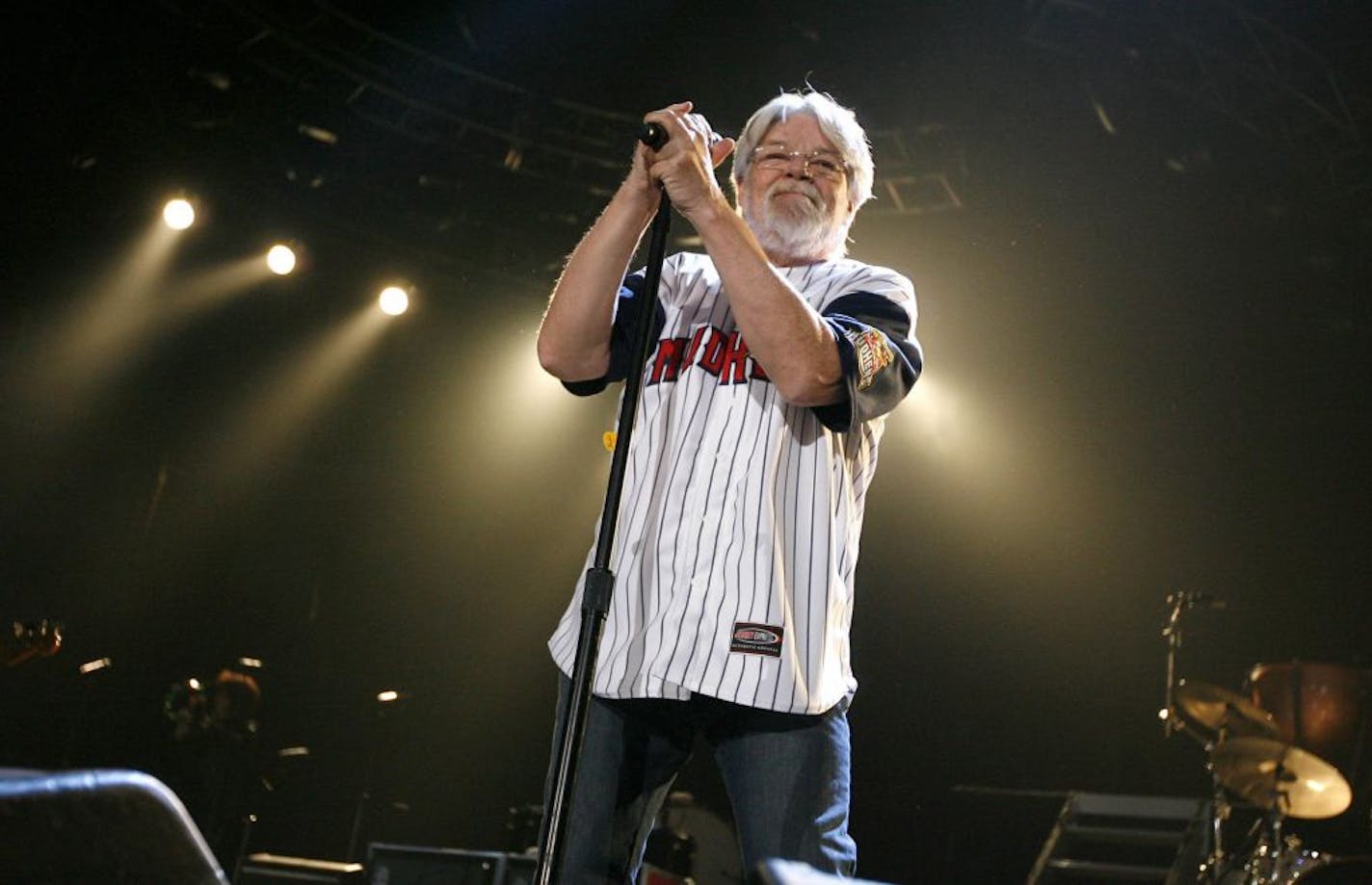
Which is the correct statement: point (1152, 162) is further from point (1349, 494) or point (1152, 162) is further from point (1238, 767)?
point (1238, 767)

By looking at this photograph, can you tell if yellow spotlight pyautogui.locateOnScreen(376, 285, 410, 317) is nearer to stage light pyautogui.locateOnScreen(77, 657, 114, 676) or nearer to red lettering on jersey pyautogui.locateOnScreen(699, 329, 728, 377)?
stage light pyautogui.locateOnScreen(77, 657, 114, 676)

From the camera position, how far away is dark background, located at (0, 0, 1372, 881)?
731 cm

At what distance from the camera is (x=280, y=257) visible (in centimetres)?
912

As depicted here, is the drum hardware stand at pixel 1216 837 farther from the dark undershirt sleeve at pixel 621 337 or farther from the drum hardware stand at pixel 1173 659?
the dark undershirt sleeve at pixel 621 337

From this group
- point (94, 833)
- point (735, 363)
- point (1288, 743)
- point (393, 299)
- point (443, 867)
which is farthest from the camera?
point (393, 299)

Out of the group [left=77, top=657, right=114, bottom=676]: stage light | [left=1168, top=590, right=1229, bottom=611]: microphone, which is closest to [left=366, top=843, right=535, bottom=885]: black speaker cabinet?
[left=1168, top=590, right=1229, bottom=611]: microphone

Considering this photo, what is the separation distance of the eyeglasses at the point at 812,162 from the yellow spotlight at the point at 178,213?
7271 mm

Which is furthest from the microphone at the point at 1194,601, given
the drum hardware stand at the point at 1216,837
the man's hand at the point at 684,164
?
the man's hand at the point at 684,164

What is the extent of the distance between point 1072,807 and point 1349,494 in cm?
239

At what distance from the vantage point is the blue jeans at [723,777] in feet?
5.90

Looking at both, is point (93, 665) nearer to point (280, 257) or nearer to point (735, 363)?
point (280, 257)

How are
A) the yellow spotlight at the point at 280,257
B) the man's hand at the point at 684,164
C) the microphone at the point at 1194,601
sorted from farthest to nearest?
the yellow spotlight at the point at 280,257 < the microphone at the point at 1194,601 < the man's hand at the point at 684,164

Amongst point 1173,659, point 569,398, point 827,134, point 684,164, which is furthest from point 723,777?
point 569,398

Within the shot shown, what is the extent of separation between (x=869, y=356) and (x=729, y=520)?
0.31 m
